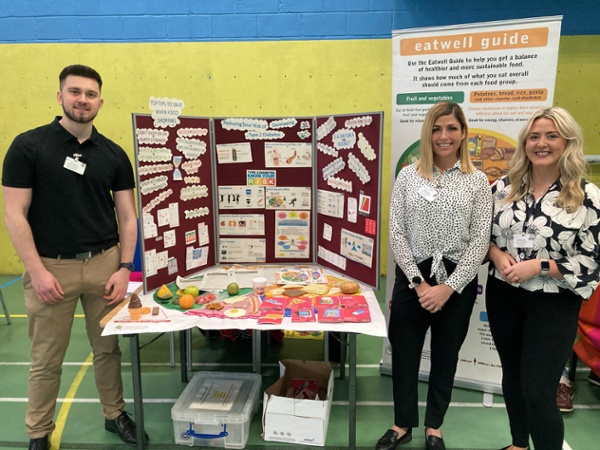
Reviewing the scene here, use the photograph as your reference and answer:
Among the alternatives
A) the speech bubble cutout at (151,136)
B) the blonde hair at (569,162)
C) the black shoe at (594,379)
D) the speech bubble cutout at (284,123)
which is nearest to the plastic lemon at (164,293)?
the speech bubble cutout at (151,136)

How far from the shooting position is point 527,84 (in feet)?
7.82

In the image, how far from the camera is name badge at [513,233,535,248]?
1.70 m

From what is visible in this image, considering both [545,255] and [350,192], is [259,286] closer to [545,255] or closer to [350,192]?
[350,192]

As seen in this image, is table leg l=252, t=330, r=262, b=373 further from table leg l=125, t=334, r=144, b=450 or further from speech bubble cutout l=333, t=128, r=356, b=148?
speech bubble cutout l=333, t=128, r=356, b=148

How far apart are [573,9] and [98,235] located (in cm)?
473

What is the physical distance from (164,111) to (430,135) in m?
1.35

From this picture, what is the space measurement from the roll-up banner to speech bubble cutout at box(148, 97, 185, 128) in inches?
50.4

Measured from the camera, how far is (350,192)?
245 cm

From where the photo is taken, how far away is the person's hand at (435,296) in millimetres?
1900

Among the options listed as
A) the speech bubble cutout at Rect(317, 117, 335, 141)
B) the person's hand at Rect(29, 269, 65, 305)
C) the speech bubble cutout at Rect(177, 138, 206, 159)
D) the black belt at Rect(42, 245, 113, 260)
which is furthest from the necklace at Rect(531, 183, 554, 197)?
the person's hand at Rect(29, 269, 65, 305)

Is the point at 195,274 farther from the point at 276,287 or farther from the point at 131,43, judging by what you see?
the point at 131,43

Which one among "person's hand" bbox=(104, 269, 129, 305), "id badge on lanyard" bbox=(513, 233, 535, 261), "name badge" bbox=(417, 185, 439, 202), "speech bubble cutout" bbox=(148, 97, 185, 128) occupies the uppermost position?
"speech bubble cutout" bbox=(148, 97, 185, 128)

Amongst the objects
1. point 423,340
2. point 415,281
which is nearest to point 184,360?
point 423,340

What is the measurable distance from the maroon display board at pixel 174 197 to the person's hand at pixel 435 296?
4.53 feet
